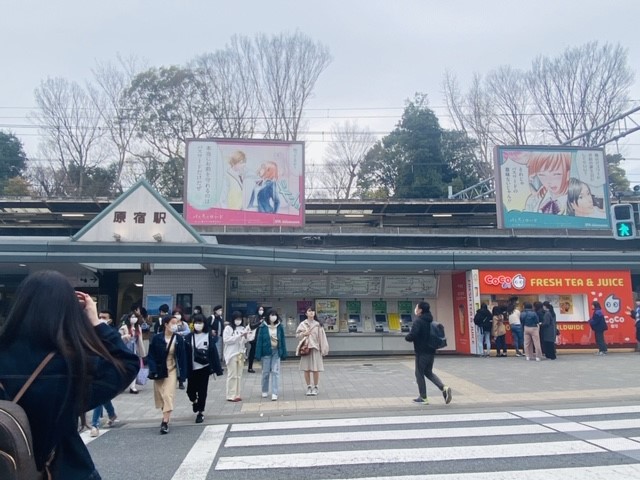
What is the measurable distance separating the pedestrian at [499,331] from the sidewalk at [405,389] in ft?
3.96

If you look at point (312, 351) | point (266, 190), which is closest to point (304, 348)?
point (312, 351)

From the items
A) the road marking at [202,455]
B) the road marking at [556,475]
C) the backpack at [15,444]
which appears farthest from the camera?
the road marking at [202,455]

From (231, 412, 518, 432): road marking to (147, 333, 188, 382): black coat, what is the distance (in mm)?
1337

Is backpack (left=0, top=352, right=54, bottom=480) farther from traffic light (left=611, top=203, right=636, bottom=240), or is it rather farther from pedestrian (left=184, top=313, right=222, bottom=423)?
traffic light (left=611, top=203, right=636, bottom=240)

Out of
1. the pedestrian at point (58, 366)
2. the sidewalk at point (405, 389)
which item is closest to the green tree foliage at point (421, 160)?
the sidewalk at point (405, 389)

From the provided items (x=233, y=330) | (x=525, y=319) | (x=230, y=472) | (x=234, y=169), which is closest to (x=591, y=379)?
(x=525, y=319)

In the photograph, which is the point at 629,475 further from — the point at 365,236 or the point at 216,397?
the point at 365,236

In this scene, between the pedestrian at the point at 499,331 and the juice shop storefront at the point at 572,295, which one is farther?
the juice shop storefront at the point at 572,295

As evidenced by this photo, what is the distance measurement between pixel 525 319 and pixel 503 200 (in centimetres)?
764

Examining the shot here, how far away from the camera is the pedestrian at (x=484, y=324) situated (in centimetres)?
1725

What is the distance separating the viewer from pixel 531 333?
16062 mm

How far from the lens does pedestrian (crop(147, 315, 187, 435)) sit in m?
8.45

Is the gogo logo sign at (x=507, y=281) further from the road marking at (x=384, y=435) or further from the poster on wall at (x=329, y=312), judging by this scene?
the road marking at (x=384, y=435)

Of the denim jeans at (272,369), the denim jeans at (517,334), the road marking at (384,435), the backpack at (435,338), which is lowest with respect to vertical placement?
the road marking at (384,435)
